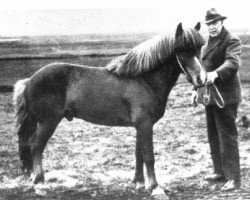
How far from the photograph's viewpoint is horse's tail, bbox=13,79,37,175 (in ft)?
18.2

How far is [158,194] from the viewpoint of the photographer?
514 cm

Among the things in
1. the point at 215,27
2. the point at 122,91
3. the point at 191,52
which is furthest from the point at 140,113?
the point at 215,27

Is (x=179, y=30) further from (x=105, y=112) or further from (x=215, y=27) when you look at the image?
(x=105, y=112)

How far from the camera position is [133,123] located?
520 cm

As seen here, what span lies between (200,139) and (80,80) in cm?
329

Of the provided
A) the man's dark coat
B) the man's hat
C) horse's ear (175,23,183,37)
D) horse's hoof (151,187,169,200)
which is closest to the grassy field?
horse's hoof (151,187,169,200)

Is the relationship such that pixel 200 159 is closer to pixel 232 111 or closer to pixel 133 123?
pixel 232 111

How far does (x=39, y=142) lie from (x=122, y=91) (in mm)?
1191

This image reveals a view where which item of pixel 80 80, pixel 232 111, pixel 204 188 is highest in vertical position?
pixel 80 80

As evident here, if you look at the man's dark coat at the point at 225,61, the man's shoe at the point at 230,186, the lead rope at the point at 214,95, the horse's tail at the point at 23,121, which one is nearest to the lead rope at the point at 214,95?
the lead rope at the point at 214,95

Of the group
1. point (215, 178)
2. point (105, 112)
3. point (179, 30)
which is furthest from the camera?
point (215, 178)

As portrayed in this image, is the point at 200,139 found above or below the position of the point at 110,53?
below

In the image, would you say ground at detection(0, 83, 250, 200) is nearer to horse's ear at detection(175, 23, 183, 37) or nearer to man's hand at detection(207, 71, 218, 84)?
man's hand at detection(207, 71, 218, 84)

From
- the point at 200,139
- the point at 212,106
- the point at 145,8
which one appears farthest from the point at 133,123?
the point at 145,8
